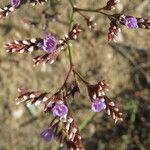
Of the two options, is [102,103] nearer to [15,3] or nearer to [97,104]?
[97,104]

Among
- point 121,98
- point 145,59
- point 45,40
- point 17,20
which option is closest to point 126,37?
point 145,59

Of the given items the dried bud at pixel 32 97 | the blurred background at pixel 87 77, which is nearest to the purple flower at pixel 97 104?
the dried bud at pixel 32 97

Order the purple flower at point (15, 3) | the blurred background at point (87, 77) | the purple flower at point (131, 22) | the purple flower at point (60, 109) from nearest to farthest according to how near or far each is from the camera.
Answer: the purple flower at point (60, 109) → the purple flower at point (131, 22) → the purple flower at point (15, 3) → the blurred background at point (87, 77)

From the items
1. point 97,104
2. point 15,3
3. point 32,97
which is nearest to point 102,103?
point 97,104

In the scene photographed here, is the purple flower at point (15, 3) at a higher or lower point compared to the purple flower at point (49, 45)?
higher

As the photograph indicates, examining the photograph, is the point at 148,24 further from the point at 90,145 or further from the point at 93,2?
the point at 90,145

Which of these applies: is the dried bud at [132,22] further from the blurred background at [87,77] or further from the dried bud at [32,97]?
the blurred background at [87,77]

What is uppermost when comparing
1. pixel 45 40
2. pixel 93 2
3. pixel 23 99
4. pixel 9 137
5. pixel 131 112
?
pixel 45 40
